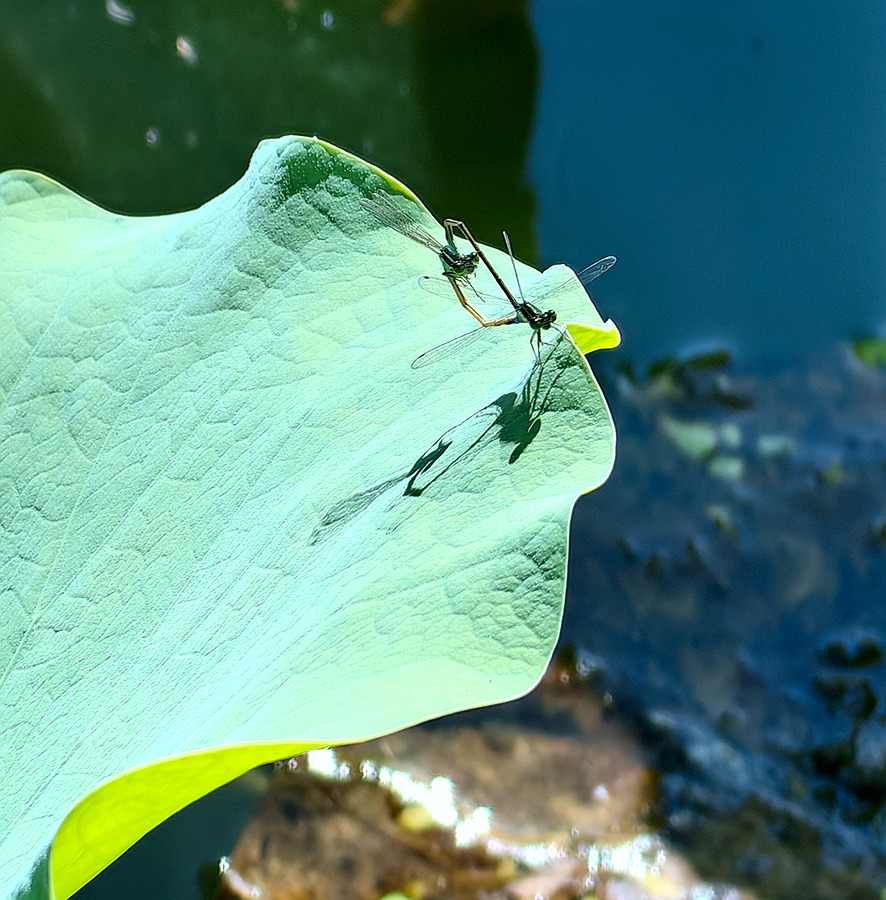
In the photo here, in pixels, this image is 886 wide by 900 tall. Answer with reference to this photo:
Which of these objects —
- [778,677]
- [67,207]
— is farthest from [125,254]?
[778,677]

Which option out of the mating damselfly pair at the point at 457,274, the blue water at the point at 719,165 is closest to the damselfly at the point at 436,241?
the mating damselfly pair at the point at 457,274

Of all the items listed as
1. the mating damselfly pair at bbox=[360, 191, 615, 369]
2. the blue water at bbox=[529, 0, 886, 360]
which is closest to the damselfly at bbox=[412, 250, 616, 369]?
the mating damselfly pair at bbox=[360, 191, 615, 369]

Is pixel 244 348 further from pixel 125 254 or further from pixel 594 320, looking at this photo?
pixel 594 320

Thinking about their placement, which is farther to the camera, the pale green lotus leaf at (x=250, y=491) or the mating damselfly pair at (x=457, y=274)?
the mating damselfly pair at (x=457, y=274)

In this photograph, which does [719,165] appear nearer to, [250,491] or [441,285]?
[441,285]

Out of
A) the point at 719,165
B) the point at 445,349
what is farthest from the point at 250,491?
the point at 719,165

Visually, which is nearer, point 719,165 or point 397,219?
point 397,219

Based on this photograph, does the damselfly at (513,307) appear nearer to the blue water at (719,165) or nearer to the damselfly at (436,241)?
the damselfly at (436,241)

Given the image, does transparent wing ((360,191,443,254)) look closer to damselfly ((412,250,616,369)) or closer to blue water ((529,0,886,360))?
damselfly ((412,250,616,369))
